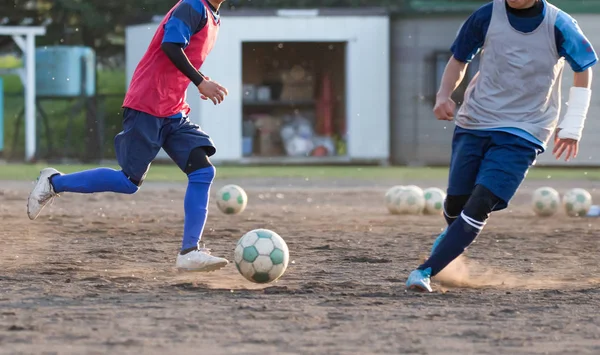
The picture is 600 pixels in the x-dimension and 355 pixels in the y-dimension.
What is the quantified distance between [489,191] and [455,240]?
34 centimetres

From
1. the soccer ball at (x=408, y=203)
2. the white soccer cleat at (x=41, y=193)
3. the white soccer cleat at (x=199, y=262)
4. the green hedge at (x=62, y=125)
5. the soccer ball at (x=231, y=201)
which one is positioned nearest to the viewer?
the white soccer cleat at (x=199, y=262)

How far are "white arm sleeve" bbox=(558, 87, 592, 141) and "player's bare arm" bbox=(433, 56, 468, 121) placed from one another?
0.66 meters

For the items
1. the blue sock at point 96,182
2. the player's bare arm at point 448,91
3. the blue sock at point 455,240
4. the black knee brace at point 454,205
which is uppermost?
the player's bare arm at point 448,91

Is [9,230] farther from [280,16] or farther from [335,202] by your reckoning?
[280,16]

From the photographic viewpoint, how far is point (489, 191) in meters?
6.42

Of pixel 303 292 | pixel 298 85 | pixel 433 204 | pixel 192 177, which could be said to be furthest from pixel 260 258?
pixel 298 85

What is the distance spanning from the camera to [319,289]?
21.8 ft

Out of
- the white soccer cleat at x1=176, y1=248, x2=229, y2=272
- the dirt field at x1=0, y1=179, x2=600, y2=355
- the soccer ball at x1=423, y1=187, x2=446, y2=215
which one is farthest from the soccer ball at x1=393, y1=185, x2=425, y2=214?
the white soccer cleat at x1=176, y1=248, x2=229, y2=272

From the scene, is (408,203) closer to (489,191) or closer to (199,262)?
(199,262)

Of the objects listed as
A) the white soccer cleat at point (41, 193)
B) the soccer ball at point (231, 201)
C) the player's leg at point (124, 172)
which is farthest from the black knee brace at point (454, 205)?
the soccer ball at point (231, 201)

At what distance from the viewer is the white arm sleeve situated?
6633 mm

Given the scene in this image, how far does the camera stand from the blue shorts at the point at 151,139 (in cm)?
738

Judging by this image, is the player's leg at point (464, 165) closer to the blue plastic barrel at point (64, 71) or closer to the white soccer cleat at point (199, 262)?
the white soccer cleat at point (199, 262)

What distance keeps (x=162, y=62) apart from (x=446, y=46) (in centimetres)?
1796
